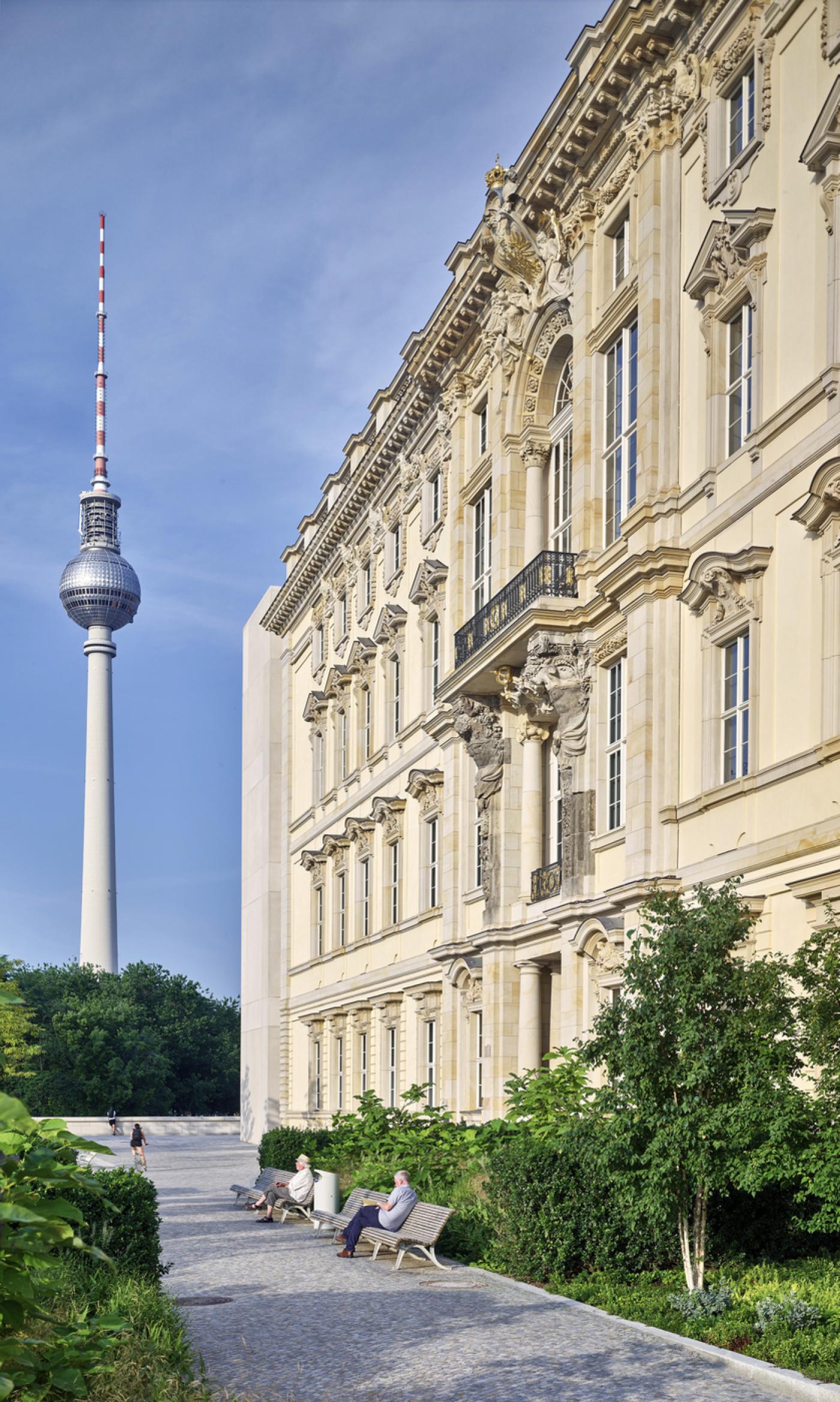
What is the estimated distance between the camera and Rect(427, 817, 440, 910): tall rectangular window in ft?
134

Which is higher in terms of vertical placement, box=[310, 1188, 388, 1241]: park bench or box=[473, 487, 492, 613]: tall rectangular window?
box=[473, 487, 492, 613]: tall rectangular window

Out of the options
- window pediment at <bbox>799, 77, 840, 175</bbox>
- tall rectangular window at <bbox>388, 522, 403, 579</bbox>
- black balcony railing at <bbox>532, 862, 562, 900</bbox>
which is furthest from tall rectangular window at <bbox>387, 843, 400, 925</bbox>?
window pediment at <bbox>799, 77, 840, 175</bbox>

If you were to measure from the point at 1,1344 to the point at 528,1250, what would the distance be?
13.4m

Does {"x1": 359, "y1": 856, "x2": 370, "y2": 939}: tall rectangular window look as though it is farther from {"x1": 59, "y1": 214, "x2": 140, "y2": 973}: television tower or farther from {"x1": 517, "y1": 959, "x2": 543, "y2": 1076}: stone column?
{"x1": 59, "y1": 214, "x2": 140, "y2": 973}: television tower

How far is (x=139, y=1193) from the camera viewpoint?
53.7 ft

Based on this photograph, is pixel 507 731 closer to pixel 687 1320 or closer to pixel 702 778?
pixel 702 778

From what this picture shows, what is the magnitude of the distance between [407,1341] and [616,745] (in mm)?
14986

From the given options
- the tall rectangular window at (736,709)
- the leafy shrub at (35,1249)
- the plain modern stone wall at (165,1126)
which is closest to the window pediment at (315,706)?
the tall rectangular window at (736,709)

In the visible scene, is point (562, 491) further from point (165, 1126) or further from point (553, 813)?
point (165, 1126)

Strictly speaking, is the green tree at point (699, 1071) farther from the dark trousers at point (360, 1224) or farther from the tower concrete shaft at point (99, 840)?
the tower concrete shaft at point (99, 840)

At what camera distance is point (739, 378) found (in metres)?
23.9

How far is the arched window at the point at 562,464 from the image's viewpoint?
33.4 metres

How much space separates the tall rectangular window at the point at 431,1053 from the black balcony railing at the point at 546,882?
8.89 m

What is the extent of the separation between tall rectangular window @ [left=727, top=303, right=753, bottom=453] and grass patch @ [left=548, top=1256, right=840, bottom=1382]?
39.0 feet
